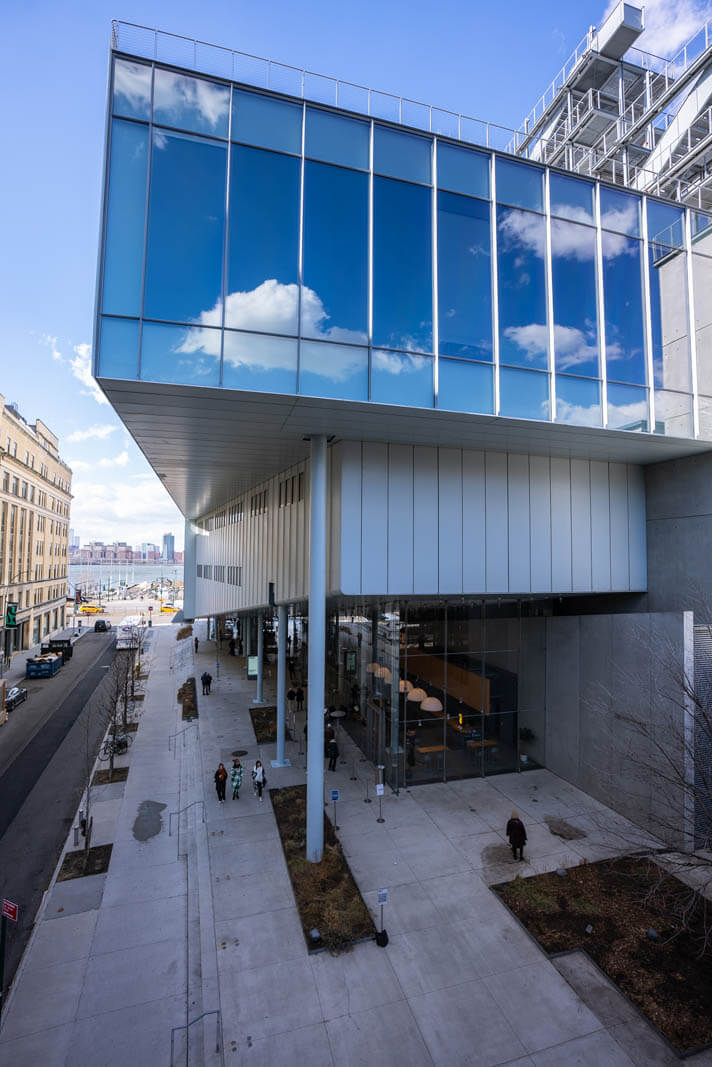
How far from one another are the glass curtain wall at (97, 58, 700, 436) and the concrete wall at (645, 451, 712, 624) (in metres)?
2.25

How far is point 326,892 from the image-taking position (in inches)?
453

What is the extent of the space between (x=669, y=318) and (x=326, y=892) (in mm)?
17431

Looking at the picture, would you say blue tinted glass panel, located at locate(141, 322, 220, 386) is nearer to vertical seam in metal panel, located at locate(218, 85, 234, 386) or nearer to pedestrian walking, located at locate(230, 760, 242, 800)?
vertical seam in metal panel, located at locate(218, 85, 234, 386)

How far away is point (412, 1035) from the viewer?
8109 mm

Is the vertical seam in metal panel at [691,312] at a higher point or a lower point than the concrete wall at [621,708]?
higher

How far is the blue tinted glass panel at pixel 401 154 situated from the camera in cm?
1226

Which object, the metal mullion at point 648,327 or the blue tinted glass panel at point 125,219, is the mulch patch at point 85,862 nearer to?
the blue tinted glass panel at point 125,219

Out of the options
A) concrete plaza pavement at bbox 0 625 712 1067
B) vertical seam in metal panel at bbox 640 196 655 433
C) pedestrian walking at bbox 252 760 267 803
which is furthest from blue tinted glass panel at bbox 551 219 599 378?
pedestrian walking at bbox 252 760 267 803

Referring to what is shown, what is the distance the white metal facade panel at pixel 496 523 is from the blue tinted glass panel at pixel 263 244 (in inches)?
286

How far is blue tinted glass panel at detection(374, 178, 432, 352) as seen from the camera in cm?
1201

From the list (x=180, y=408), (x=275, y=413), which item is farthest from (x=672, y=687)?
(x=180, y=408)

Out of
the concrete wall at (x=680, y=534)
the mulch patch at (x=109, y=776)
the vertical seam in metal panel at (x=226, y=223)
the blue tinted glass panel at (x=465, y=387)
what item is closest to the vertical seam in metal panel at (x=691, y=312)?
the concrete wall at (x=680, y=534)

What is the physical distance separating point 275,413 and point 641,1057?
13278mm

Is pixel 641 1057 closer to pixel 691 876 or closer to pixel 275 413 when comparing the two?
pixel 691 876
